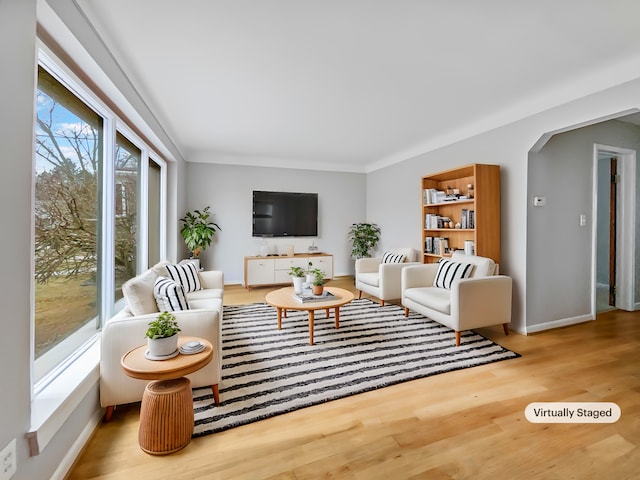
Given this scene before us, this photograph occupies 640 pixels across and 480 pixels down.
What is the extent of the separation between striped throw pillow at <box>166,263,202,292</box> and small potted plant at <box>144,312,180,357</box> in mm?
1550

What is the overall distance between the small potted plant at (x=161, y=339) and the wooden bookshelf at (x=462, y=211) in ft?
10.2

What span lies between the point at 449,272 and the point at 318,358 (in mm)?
1802

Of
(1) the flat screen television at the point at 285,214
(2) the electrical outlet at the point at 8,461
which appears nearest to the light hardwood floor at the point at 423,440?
(2) the electrical outlet at the point at 8,461

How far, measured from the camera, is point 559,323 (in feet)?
11.1

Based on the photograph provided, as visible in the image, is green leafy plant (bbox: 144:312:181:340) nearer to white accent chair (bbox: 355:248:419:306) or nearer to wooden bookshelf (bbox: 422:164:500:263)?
white accent chair (bbox: 355:248:419:306)

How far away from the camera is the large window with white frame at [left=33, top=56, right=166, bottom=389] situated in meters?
1.61

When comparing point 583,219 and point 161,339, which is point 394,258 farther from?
point 161,339

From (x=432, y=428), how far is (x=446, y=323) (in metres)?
1.38

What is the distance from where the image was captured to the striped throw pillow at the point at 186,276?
3.14m

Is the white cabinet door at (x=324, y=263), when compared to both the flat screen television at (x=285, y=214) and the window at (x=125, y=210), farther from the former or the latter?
the window at (x=125, y=210)

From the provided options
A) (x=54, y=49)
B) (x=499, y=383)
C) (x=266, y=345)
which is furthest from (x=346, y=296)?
(x=54, y=49)

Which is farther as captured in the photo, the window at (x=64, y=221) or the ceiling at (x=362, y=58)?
the ceiling at (x=362, y=58)

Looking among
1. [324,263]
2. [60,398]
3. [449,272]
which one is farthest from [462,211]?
[60,398]

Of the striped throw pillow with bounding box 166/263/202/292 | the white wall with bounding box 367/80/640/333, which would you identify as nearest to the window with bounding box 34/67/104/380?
the striped throw pillow with bounding box 166/263/202/292
